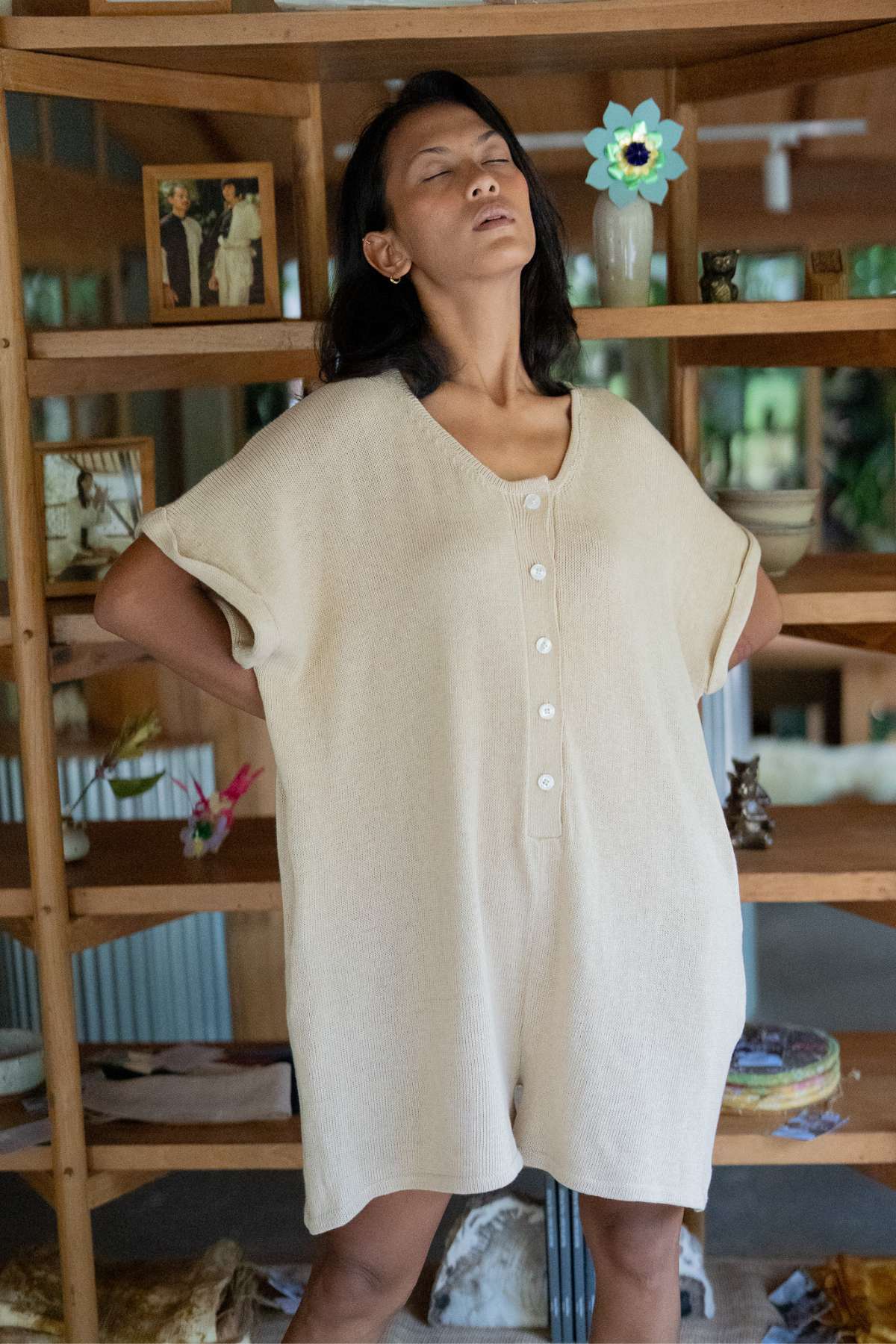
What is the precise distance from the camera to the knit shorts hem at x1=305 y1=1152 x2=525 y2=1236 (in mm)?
1832

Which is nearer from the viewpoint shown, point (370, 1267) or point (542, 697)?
point (542, 697)

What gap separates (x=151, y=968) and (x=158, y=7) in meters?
2.36

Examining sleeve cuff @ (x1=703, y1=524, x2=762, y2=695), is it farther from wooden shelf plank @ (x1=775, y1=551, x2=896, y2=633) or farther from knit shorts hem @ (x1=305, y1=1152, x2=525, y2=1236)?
knit shorts hem @ (x1=305, y1=1152, x2=525, y2=1236)

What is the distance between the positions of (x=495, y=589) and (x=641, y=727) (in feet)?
0.84

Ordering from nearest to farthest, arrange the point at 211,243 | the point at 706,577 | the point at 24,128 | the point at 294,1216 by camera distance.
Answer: the point at 706,577, the point at 211,243, the point at 24,128, the point at 294,1216

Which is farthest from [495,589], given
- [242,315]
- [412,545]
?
[242,315]

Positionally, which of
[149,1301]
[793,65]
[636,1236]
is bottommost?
[149,1301]

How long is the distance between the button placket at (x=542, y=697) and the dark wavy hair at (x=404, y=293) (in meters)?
0.31

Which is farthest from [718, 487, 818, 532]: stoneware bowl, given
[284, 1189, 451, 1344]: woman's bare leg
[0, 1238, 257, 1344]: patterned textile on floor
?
[0, 1238, 257, 1344]: patterned textile on floor

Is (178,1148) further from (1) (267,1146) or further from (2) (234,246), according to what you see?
(2) (234,246)

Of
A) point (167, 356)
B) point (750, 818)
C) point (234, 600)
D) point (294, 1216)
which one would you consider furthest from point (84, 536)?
point (294, 1216)

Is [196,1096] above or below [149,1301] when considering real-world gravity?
above

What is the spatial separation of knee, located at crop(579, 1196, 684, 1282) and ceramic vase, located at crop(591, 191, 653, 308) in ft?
4.31

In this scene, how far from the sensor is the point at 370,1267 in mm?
1911
